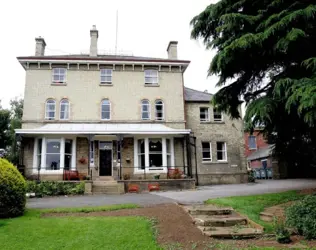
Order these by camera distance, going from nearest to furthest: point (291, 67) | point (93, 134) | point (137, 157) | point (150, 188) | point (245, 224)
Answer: point (245, 224) < point (291, 67) < point (150, 188) < point (93, 134) < point (137, 157)

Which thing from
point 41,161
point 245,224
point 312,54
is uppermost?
point 312,54

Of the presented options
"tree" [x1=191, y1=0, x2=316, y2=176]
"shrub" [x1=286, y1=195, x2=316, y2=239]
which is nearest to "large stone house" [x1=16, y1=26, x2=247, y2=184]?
"tree" [x1=191, y1=0, x2=316, y2=176]

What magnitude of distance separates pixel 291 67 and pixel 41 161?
17.0 m

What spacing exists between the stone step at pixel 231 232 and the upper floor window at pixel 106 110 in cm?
1620

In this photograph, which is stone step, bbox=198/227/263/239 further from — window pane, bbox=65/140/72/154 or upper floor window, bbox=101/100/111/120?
upper floor window, bbox=101/100/111/120

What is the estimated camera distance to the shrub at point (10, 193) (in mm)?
9711

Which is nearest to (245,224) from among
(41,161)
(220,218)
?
(220,218)

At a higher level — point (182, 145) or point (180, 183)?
point (182, 145)

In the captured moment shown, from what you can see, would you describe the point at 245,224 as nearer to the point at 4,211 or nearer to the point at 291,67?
the point at 291,67

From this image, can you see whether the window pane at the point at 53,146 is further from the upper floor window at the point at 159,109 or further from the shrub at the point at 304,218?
the shrub at the point at 304,218

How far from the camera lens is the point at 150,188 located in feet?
62.1

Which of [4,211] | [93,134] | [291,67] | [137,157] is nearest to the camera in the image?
[4,211]

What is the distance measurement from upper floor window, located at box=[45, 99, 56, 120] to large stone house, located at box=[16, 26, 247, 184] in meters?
0.07

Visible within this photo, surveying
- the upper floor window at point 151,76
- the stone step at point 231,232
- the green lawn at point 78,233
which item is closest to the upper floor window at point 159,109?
the upper floor window at point 151,76
